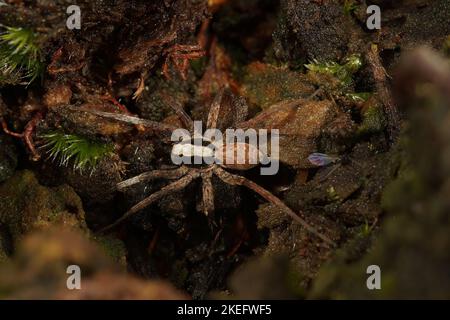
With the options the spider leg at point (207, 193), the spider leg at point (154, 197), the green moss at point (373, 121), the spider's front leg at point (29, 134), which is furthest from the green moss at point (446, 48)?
the spider's front leg at point (29, 134)

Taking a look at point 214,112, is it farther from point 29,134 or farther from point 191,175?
point 29,134

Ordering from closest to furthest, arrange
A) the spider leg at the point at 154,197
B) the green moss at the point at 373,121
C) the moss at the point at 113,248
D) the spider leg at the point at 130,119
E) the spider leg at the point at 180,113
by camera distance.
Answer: the moss at the point at 113,248 → the green moss at the point at 373,121 → the spider leg at the point at 154,197 → the spider leg at the point at 130,119 → the spider leg at the point at 180,113

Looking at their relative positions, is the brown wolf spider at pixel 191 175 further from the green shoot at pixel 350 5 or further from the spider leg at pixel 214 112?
the green shoot at pixel 350 5

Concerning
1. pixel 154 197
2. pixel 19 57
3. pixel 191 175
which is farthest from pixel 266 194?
pixel 19 57

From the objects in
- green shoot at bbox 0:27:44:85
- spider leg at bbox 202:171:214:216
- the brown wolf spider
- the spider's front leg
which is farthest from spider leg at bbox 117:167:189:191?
green shoot at bbox 0:27:44:85

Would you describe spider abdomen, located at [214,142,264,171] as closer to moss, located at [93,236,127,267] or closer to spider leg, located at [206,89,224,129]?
spider leg, located at [206,89,224,129]
